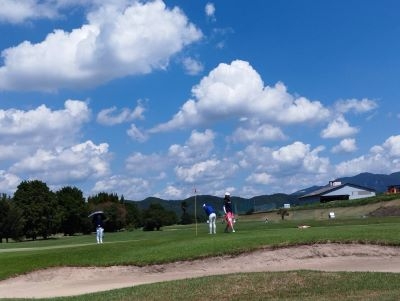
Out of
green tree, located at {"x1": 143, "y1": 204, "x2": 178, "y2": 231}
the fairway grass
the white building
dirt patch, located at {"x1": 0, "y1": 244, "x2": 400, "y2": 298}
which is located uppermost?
the white building

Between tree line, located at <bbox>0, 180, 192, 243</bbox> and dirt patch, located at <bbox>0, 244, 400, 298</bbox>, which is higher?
tree line, located at <bbox>0, 180, 192, 243</bbox>

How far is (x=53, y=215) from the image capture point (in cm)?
10538

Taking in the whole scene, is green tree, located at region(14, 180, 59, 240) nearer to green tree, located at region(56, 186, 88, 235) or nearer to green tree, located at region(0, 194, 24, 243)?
green tree, located at region(0, 194, 24, 243)

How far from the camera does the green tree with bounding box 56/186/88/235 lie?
376 ft

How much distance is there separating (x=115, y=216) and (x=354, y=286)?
101334 mm

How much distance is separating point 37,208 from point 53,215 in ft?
10.4

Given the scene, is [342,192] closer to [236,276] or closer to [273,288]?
[236,276]

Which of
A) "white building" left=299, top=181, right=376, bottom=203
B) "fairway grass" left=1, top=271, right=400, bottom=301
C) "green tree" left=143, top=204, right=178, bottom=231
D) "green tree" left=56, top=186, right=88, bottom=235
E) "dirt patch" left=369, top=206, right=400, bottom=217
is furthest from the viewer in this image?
"white building" left=299, top=181, right=376, bottom=203

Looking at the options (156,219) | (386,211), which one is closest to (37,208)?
(156,219)

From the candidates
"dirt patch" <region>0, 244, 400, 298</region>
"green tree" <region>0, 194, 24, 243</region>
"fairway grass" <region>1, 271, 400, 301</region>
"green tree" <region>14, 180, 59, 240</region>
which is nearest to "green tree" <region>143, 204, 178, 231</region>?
"green tree" <region>14, 180, 59, 240</region>

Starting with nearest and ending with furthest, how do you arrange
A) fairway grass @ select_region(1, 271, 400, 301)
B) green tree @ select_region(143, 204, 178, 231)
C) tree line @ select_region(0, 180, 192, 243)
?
1. fairway grass @ select_region(1, 271, 400, 301)
2. tree line @ select_region(0, 180, 192, 243)
3. green tree @ select_region(143, 204, 178, 231)

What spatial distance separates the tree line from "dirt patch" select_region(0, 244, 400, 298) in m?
65.9

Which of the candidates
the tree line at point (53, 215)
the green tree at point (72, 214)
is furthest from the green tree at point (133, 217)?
the green tree at point (72, 214)

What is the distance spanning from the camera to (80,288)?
2223cm
